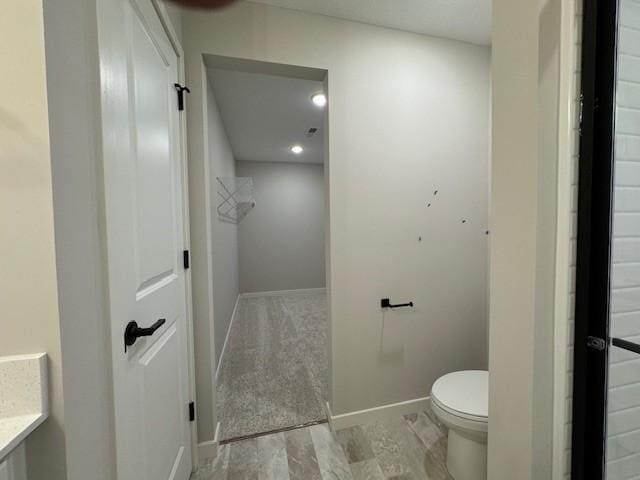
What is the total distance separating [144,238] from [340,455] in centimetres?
151

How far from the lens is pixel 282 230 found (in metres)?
4.96

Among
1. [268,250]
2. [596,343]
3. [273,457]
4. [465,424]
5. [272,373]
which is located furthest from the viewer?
[268,250]

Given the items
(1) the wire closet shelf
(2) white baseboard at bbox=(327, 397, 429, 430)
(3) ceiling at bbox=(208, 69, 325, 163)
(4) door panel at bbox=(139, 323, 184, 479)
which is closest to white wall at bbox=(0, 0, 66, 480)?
(4) door panel at bbox=(139, 323, 184, 479)

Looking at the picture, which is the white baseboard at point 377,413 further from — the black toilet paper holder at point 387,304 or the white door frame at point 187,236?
the white door frame at point 187,236

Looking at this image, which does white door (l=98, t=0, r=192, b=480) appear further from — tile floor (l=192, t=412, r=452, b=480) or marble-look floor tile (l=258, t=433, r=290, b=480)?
marble-look floor tile (l=258, t=433, r=290, b=480)

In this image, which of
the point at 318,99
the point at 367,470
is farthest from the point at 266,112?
the point at 367,470

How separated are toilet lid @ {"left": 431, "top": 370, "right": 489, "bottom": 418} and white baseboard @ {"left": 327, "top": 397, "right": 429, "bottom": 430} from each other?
19.1 inches

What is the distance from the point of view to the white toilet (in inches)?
46.8

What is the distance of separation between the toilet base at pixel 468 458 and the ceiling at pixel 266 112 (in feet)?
8.27

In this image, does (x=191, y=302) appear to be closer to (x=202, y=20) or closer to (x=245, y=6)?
(x=202, y=20)

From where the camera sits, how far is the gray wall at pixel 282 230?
4770 millimetres

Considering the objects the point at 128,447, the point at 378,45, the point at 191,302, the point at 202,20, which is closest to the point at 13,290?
the point at 128,447

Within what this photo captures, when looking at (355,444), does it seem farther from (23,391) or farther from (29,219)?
(29,219)

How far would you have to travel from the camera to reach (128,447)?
78cm
